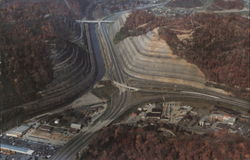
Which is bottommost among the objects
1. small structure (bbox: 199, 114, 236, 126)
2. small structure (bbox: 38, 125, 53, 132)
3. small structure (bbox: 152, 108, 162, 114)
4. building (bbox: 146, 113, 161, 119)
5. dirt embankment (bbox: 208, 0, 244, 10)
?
small structure (bbox: 199, 114, 236, 126)

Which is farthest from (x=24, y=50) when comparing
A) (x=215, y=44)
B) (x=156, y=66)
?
(x=215, y=44)

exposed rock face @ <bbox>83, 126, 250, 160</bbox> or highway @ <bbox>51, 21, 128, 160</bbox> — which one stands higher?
exposed rock face @ <bbox>83, 126, 250, 160</bbox>

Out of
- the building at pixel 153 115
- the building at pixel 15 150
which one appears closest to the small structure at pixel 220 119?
the building at pixel 153 115

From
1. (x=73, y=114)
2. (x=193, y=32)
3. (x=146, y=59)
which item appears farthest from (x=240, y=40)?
(x=73, y=114)

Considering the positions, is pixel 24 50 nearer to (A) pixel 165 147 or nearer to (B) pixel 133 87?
(B) pixel 133 87

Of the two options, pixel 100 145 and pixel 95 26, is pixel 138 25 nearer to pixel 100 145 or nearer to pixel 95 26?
pixel 95 26

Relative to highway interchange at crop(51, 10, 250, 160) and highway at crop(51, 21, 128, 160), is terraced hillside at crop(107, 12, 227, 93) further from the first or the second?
highway at crop(51, 21, 128, 160)

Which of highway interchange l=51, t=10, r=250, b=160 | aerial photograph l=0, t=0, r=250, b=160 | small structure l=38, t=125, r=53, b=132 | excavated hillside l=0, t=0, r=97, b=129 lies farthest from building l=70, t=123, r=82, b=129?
excavated hillside l=0, t=0, r=97, b=129

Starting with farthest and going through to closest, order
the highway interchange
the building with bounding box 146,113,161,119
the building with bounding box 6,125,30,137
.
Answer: the building with bounding box 146,113,161,119 < the building with bounding box 6,125,30,137 < the highway interchange
